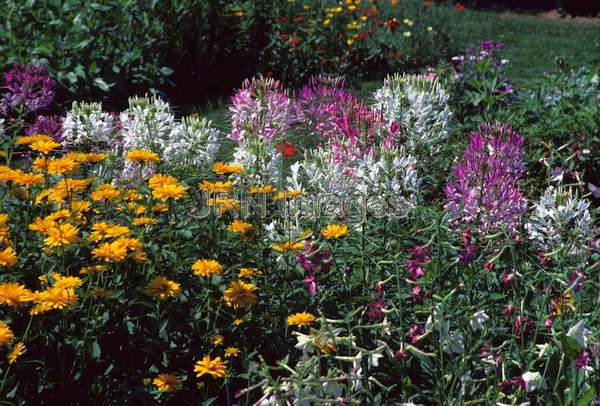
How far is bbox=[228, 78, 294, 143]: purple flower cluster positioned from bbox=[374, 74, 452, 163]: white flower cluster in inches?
19.8

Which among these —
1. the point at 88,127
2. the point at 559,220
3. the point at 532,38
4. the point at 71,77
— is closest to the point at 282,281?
the point at 559,220

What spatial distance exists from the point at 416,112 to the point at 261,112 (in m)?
0.76

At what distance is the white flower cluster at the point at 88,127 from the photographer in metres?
3.54

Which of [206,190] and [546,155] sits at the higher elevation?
[206,190]

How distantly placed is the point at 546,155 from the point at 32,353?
3.54 meters

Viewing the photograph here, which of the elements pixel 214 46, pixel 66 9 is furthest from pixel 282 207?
pixel 214 46

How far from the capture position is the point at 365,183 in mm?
3018

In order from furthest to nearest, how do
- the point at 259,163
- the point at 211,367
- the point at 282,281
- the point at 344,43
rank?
the point at 344,43 → the point at 259,163 → the point at 282,281 → the point at 211,367

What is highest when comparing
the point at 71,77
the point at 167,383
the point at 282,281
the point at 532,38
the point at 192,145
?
the point at 192,145

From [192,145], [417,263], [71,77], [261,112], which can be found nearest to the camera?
[417,263]

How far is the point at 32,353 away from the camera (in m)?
2.44

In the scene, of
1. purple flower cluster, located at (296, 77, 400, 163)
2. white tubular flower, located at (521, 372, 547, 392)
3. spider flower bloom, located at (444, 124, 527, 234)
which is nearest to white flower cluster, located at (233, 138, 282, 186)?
purple flower cluster, located at (296, 77, 400, 163)

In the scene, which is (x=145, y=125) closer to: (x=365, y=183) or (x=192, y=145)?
(x=192, y=145)

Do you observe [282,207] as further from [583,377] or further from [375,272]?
[583,377]
